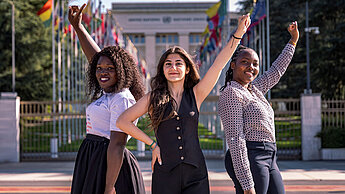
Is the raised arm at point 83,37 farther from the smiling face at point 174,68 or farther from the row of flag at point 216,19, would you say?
the row of flag at point 216,19

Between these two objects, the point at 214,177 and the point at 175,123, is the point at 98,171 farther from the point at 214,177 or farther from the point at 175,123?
the point at 214,177

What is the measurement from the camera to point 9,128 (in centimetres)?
1441

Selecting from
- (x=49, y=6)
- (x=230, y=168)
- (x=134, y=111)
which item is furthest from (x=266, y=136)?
(x=49, y=6)

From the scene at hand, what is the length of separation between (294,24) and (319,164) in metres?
9.76

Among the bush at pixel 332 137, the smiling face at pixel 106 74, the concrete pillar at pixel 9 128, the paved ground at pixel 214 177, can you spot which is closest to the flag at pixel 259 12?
the bush at pixel 332 137

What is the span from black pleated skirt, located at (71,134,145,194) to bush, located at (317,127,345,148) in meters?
11.6

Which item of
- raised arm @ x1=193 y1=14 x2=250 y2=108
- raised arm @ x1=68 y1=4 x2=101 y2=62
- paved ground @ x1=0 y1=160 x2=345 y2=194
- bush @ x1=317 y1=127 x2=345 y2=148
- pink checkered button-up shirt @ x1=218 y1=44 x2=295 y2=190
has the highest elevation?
raised arm @ x1=68 y1=4 x2=101 y2=62

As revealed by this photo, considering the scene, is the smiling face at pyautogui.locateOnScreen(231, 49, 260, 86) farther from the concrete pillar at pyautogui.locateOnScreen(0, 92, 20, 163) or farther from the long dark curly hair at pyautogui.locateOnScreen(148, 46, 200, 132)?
the concrete pillar at pyautogui.locateOnScreen(0, 92, 20, 163)

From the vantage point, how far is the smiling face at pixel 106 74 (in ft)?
11.3

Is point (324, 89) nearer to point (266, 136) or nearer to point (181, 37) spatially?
point (266, 136)

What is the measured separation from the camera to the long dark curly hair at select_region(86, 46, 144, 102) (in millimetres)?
Result: 3424

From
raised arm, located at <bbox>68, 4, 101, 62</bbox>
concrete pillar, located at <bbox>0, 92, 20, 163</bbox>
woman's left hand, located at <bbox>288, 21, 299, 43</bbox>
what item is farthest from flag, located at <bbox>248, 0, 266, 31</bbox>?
raised arm, located at <bbox>68, 4, 101, 62</bbox>

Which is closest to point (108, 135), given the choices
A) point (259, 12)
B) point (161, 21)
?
point (259, 12)

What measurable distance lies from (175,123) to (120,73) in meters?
0.55
